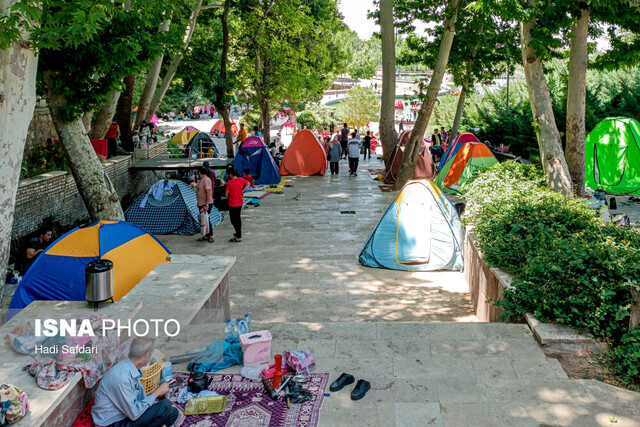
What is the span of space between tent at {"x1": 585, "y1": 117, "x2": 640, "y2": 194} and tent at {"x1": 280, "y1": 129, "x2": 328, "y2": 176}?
31.1ft

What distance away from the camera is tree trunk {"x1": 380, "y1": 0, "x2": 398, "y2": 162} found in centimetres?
1927

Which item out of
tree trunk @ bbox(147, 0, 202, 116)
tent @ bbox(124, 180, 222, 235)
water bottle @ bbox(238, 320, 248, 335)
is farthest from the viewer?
tree trunk @ bbox(147, 0, 202, 116)

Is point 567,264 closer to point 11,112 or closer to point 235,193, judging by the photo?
point 11,112

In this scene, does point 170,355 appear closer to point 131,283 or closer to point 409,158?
point 131,283

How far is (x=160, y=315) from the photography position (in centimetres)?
607

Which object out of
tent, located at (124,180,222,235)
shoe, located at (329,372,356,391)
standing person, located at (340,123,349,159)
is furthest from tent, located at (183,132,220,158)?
shoe, located at (329,372,356,391)

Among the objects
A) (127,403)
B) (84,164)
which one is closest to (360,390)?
(127,403)

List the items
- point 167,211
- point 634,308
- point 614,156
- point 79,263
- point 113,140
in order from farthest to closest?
point 113,140 → point 614,156 → point 167,211 → point 79,263 → point 634,308

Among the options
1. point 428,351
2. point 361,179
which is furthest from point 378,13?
point 428,351

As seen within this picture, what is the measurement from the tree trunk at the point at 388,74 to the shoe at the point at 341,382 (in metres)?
15.4

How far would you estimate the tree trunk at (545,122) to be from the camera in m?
12.4

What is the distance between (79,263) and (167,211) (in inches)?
222

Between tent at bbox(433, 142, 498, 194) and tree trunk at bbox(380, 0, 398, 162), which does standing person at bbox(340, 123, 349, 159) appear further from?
tent at bbox(433, 142, 498, 194)

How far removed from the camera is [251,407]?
511 cm
